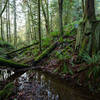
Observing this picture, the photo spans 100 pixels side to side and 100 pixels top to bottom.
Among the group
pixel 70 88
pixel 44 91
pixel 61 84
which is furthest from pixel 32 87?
pixel 70 88

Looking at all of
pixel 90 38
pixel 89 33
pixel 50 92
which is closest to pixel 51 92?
pixel 50 92

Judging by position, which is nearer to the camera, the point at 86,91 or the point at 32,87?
the point at 86,91

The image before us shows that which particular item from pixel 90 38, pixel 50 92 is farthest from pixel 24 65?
pixel 90 38

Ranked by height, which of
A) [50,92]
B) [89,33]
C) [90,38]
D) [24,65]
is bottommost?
[50,92]

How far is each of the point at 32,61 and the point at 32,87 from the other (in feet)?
13.2

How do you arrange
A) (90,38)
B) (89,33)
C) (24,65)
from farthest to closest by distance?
(24,65)
(89,33)
(90,38)

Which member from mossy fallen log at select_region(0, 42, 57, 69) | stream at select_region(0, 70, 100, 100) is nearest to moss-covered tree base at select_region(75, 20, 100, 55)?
stream at select_region(0, 70, 100, 100)

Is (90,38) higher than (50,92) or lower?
higher

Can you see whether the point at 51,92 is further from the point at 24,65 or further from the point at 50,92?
the point at 24,65

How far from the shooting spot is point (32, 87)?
4285mm

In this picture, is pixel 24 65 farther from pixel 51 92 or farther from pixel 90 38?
pixel 90 38

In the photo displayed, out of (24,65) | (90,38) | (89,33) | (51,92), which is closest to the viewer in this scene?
(51,92)

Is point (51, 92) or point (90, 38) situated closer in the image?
point (51, 92)

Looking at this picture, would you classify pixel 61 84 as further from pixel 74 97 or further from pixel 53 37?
pixel 53 37
